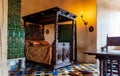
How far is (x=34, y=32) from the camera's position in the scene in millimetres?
8242

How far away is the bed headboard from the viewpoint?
790cm

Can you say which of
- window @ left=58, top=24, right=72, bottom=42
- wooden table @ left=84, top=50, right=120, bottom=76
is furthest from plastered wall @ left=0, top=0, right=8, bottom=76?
window @ left=58, top=24, right=72, bottom=42

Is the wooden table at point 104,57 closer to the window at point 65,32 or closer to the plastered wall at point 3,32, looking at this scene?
the plastered wall at point 3,32

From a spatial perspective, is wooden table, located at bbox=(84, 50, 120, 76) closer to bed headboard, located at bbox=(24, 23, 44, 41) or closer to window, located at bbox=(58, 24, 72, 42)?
window, located at bbox=(58, 24, 72, 42)

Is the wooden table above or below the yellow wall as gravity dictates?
below

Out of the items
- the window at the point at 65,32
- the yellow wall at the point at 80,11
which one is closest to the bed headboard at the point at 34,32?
the yellow wall at the point at 80,11

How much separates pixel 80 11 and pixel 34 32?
264 centimetres

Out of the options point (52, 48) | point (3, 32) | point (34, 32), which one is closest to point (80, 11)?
point (34, 32)

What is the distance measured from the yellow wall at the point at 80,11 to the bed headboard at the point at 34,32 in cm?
40

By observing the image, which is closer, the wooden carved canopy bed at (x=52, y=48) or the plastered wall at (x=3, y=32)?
the plastered wall at (x=3, y=32)

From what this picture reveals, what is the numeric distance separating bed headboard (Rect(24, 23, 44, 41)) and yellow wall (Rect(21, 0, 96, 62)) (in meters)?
0.40

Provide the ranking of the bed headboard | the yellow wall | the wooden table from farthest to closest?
the bed headboard → the yellow wall → the wooden table

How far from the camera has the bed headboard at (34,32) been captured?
25.9 ft

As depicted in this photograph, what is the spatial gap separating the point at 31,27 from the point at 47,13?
243cm
